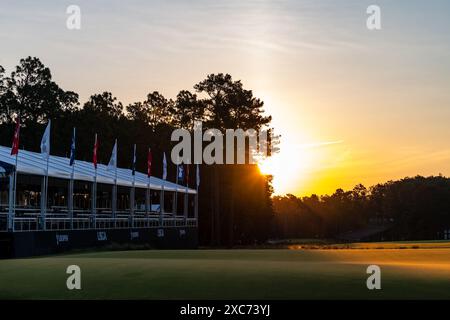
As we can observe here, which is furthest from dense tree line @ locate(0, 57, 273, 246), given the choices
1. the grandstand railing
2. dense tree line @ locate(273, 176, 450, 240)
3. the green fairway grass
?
the green fairway grass

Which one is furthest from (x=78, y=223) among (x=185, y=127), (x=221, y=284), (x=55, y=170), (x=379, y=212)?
(x=379, y=212)

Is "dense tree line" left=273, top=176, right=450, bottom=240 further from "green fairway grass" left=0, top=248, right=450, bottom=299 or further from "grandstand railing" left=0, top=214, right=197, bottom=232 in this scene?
"green fairway grass" left=0, top=248, right=450, bottom=299

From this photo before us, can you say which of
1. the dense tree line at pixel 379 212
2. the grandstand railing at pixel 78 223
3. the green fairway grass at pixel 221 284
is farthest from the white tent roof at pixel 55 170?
the dense tree line at pixel 379 212

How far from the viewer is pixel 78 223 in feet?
147

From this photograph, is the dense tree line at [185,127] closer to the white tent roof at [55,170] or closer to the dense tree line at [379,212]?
the white tent roof at [55,170]

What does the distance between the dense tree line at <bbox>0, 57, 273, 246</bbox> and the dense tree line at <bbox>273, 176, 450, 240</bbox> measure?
56.9m

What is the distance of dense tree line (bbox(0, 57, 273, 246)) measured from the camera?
3492 inches

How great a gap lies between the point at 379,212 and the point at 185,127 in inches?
3724

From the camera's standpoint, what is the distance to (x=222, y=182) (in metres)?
92.2

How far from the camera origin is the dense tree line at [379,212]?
143500mm

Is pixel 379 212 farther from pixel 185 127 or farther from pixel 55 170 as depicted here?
pixel 55 170

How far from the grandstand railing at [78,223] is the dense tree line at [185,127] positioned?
977 inches

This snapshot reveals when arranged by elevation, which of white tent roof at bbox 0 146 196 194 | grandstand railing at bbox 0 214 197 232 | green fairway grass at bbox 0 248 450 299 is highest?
white tent roof at bbox 0 146 196 194

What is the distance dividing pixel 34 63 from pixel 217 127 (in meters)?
28.7
